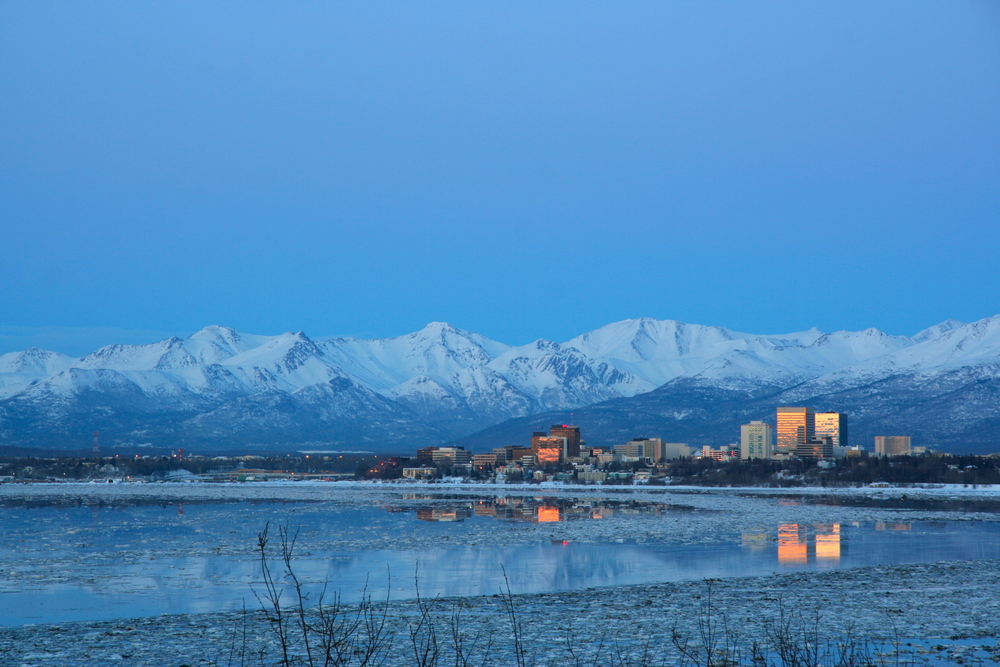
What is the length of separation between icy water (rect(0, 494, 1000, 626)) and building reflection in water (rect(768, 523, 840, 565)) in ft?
0.32

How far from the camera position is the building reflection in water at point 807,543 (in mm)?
44844

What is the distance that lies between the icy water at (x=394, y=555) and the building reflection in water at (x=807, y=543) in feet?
0.32

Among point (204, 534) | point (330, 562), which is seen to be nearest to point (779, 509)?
point (204, 534)

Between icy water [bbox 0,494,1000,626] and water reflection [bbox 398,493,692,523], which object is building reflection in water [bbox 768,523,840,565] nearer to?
icy water [bbox 0,494,1000,626]

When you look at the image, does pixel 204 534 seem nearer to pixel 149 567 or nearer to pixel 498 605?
pixel 149 567

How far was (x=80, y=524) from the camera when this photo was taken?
224 ft

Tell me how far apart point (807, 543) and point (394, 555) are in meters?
21.2

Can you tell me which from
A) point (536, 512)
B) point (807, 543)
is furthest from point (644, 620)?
A: point (536, 512)

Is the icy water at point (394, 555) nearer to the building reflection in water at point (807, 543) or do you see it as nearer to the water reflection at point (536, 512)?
the building reflection in water at point (807, 543)

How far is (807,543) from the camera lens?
175ft

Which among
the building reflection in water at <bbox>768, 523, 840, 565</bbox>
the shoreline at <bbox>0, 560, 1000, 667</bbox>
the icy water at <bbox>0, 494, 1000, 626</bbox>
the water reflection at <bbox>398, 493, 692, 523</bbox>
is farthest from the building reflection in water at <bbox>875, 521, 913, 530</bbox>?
the shoreline at <bbox>0, 560, 1000, 667</bbox>

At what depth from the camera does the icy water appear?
111ft

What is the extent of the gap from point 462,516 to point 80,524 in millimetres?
26767

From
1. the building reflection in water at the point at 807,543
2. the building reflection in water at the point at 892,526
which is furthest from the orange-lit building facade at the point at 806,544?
the building reflection in water at the point at 892,526
